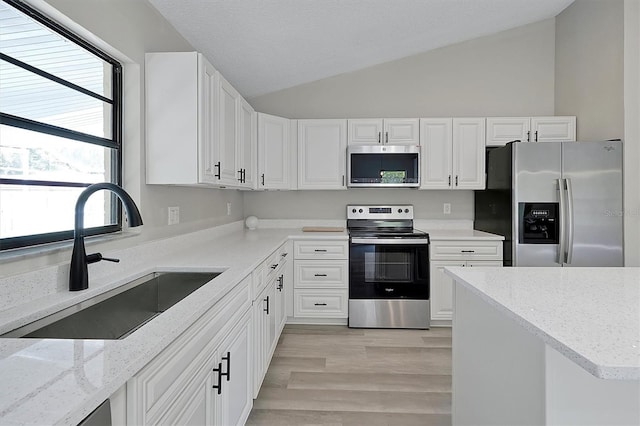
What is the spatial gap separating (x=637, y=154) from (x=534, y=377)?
2.87 metres

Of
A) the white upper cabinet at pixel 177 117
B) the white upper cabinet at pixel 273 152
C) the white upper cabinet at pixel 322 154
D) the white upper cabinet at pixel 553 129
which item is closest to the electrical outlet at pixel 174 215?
the white upper cabinet at pixel 177 117

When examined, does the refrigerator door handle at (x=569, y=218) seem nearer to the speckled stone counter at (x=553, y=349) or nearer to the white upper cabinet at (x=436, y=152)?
the white upper cabinet at (x=436, y=152)

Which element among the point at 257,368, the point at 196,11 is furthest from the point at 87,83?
the point at 257,368

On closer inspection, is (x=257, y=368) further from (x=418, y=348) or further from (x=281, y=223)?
(x=281, y=223)

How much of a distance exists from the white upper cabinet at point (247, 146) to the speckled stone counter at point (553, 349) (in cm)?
186

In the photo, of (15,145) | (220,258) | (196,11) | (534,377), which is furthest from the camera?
(196,11)

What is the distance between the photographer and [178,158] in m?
2.05

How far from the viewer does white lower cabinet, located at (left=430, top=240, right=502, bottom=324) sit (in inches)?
132

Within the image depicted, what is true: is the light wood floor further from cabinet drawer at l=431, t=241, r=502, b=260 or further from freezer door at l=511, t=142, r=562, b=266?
freezer door at l=511, t=142, r=562, b=266

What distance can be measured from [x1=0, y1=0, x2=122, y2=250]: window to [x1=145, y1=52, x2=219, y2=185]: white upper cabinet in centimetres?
17

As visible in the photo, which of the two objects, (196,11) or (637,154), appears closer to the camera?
(196,11)

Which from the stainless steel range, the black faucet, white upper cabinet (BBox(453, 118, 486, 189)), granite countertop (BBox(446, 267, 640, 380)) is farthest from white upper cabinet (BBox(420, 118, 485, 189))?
the black faucet

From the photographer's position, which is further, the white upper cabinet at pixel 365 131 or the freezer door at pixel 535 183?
the white upper cabinet at pixel 365 131

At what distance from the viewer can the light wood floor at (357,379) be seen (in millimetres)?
2043
